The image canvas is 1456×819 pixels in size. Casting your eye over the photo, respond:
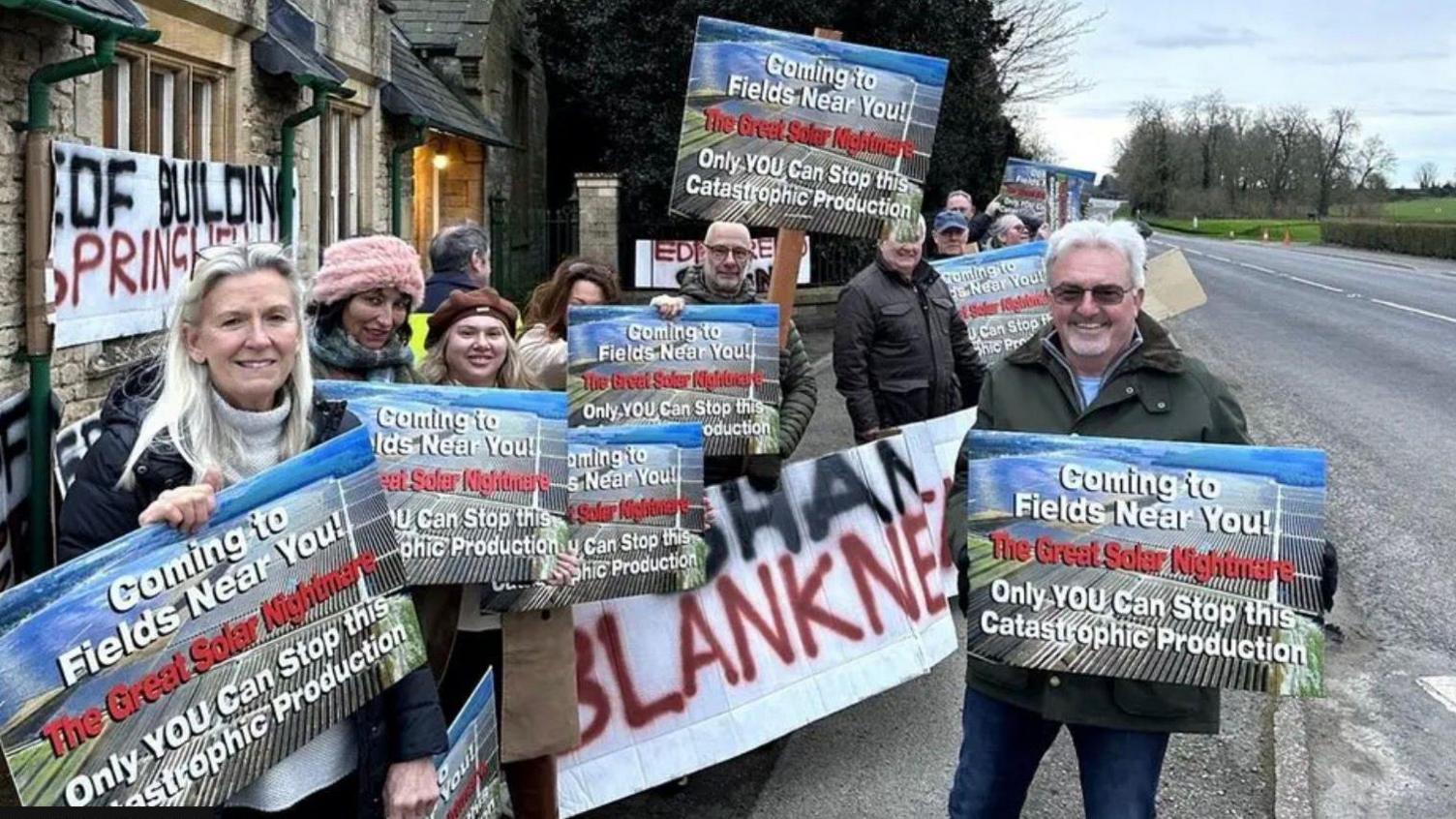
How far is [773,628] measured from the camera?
15.4ft

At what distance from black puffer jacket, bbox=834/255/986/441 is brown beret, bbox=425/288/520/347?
2666 mm

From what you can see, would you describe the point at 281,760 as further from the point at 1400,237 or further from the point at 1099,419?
the point at 1400,237

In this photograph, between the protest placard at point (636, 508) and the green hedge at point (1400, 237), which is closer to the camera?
the protest placard at point (636, 508)

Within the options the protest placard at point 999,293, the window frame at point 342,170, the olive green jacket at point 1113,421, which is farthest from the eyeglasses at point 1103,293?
the window frame at point 342,170

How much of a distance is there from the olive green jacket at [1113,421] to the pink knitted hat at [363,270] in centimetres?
150

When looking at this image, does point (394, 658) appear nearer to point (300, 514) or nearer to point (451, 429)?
point (300, 514)

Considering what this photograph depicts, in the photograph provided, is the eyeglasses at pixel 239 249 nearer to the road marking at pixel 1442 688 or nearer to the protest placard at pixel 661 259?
the road marking at pixel 1442 688

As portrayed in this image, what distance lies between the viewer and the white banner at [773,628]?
4.32 m

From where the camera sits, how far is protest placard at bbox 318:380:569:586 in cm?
320

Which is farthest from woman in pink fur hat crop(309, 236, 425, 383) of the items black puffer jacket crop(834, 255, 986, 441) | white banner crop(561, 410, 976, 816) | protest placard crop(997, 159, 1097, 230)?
protest placard crop(997, 159, 1097, 230)

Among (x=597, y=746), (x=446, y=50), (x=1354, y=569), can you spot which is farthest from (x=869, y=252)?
(x=597, y=746)

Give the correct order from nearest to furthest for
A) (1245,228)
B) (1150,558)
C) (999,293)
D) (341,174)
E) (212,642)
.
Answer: (212,642) < (1150,558) < (999,293) < (341,174) < (1245,228)

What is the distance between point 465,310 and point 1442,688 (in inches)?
179

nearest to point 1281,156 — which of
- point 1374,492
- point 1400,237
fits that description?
point 1400,237
